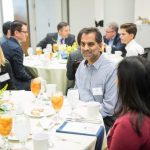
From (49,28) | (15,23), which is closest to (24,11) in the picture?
(49,28)

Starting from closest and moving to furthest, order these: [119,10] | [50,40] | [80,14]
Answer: [50,40] → [119,10] → [80,14]

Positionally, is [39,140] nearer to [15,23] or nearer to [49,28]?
[15,23]

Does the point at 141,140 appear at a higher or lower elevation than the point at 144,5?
lower

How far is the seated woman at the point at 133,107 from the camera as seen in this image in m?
1.45

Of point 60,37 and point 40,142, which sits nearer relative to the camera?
point 40,142

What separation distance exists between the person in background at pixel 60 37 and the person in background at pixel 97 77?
3.07 meters

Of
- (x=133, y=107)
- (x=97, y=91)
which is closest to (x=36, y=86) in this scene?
(x=97, y=91)

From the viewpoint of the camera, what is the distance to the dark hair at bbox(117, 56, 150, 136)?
1.50 m

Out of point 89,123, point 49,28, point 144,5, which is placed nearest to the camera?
point 89,123

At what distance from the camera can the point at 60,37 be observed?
607cm

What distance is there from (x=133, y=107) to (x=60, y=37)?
15.3 feet

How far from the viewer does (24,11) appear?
8.44 meters

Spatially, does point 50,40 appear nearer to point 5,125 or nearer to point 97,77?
point 97,77

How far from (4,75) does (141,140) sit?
208cm
